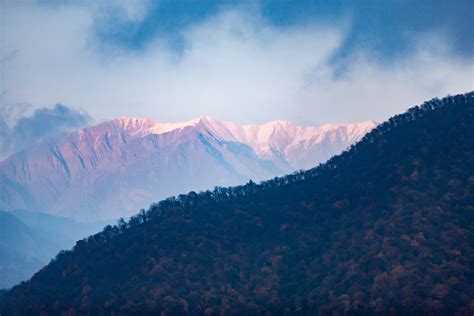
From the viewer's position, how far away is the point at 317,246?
531ft

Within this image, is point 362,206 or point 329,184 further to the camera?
point 329,184

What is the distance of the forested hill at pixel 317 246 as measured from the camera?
13650 centimetres

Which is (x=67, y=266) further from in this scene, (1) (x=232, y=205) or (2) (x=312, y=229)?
(2) (x=312, y=229)

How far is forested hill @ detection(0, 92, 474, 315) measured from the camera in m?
136

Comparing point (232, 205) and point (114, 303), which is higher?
point (232, 205)

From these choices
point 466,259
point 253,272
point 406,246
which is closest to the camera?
point 466,259

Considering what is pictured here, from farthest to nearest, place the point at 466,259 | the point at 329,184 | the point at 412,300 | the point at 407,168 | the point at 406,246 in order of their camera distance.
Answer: the point at 329,184, the point at 407,168, the point at 406,246, the point at 466,259, the point at 412,300

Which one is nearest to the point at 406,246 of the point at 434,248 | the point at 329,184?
the point at 434,248

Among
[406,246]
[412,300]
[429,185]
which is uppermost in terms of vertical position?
[429,185]

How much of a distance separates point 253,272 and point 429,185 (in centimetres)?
4049

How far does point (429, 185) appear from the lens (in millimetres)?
161000

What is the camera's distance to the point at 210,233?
572 feet

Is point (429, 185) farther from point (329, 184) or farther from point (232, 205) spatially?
point (232, 205)

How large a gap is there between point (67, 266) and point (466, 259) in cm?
9019
